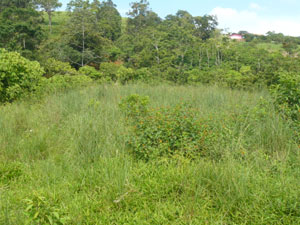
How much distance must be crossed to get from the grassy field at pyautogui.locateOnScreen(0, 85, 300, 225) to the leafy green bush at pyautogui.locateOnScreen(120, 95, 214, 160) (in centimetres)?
13

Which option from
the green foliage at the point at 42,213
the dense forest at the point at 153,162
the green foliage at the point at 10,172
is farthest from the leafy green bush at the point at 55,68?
the green foliage at the point at 42,213

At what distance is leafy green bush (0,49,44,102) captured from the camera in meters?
7.92

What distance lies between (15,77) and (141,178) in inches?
262

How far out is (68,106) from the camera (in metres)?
6.34

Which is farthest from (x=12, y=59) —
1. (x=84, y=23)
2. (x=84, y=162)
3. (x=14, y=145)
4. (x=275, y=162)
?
(x=84, y=23)

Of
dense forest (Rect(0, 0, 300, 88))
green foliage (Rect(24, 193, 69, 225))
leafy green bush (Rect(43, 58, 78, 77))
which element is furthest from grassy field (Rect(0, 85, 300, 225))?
leafy green bush (Rect(43, 58, 78, 77))

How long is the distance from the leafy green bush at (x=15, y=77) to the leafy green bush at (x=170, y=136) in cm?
536

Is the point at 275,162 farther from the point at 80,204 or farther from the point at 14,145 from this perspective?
→ the point at 14,145

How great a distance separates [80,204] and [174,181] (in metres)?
1.10

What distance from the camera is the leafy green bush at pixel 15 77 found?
7.92 m

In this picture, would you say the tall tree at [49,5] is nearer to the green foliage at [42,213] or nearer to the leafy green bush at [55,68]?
the leafy green bush at [55,68]

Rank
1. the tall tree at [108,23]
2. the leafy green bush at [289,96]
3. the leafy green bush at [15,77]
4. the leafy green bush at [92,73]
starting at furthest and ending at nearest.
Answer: the tall tree at [108,23], the leafy green bush at [92,73], the leafy green bush at [15,77], the leafy green bush at [289,96]

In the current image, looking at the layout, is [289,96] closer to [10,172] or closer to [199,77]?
[10,172]

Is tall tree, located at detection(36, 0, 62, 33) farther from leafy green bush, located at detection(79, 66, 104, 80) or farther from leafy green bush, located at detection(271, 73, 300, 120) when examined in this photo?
leafy green bush, located at detection(271, 73, 300, 120)
